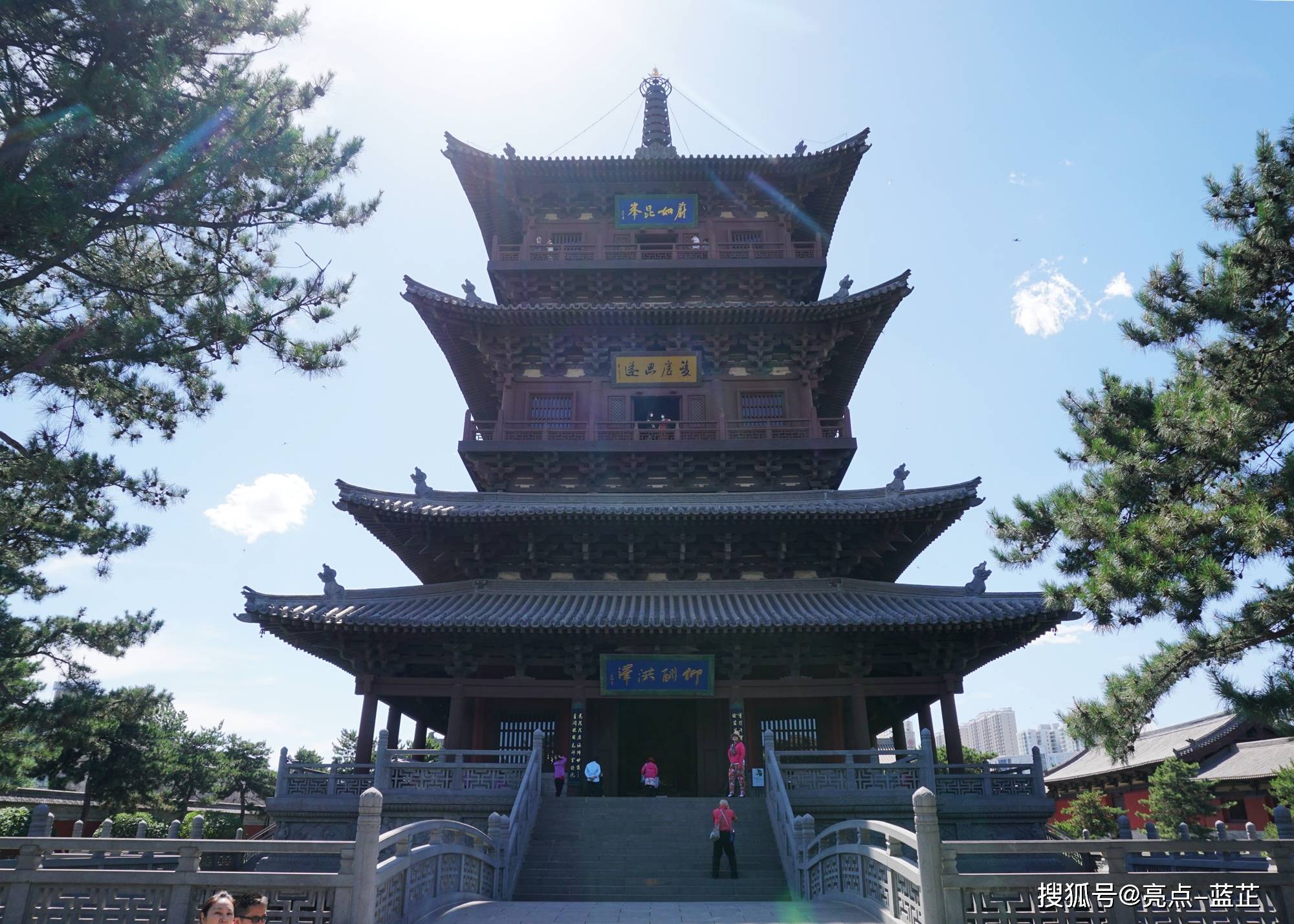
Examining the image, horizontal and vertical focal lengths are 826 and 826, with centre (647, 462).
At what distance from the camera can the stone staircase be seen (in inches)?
482

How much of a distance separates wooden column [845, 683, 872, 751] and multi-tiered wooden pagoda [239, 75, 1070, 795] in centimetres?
5

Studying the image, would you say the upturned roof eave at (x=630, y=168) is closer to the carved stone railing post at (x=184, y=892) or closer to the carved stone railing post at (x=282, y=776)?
the carved stone railing post at (x=282, y=776)

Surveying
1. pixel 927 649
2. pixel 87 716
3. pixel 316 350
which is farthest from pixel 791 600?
pixel 87 716

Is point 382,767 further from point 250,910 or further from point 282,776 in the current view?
point 250,910

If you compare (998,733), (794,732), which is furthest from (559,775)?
(998,733)

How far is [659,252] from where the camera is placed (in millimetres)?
22562

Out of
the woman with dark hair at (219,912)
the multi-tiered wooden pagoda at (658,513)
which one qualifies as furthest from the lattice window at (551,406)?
the woman with dark hair at (219,912)

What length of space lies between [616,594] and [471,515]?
12.0 feet

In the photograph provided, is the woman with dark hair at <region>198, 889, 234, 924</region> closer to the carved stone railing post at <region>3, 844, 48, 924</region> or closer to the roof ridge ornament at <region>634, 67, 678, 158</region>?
the carved stone railing post at <region>3, 844, 48, 924</region>

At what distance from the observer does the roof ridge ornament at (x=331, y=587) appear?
1783 centimetres

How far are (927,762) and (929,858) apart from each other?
6593mm

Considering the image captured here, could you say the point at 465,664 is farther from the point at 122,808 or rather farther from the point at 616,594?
the point at 122,808

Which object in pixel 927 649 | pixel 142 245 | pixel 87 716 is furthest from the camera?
pixel 87 716

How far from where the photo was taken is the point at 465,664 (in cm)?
1702
